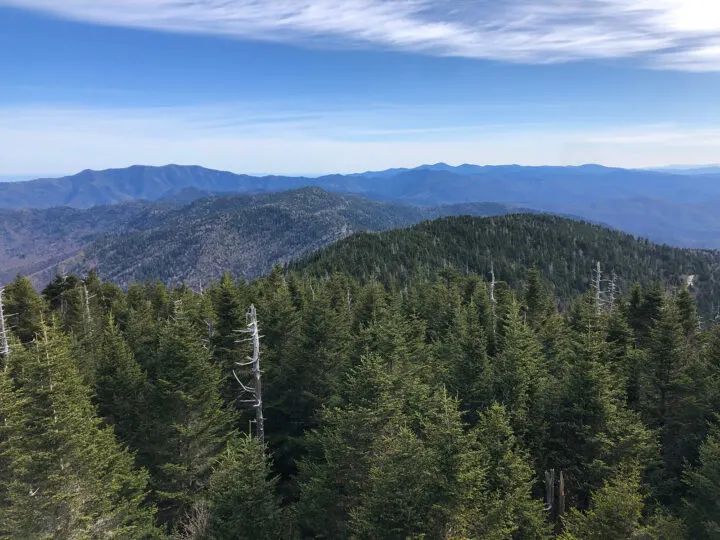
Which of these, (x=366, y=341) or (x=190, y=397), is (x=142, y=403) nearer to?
(x=190, y=397)

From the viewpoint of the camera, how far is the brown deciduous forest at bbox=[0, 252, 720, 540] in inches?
597

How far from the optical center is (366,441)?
716 inches

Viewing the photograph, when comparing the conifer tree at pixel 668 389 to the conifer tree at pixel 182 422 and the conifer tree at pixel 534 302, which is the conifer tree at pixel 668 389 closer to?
the conifer tree at pixel 534 302

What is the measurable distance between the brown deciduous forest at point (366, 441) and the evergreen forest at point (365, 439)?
88mm

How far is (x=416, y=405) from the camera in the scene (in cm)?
2156

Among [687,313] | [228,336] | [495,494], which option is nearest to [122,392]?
[228,336]

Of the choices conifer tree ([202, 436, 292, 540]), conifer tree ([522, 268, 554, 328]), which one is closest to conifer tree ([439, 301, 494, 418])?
conifer tree ([202, 436, 292, 540])

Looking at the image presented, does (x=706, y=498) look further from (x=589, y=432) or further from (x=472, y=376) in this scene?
(x=472, y=376)

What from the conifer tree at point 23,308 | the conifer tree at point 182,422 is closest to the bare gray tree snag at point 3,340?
the conifer tree at point 182,422

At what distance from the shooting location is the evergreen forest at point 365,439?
15188 millimetres

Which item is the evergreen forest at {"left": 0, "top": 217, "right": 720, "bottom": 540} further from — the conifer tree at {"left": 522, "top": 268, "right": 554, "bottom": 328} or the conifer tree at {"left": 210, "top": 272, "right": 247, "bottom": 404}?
the conifer tree at {"left": 522, "top": 268, "right": 554, "bottom": 328}

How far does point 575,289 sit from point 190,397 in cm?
17817

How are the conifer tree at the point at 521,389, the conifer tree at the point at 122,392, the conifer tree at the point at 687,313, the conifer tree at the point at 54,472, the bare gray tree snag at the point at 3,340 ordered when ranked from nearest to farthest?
the conifer tree at the point at 54,472 < the conifer tree at the point at 521,389 < the bare gray tree snag at the point at 3,340 < the conifer tree at the point at 122,392 < the conifer tree at the point at 687,313

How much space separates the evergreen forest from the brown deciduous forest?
0.09 m
